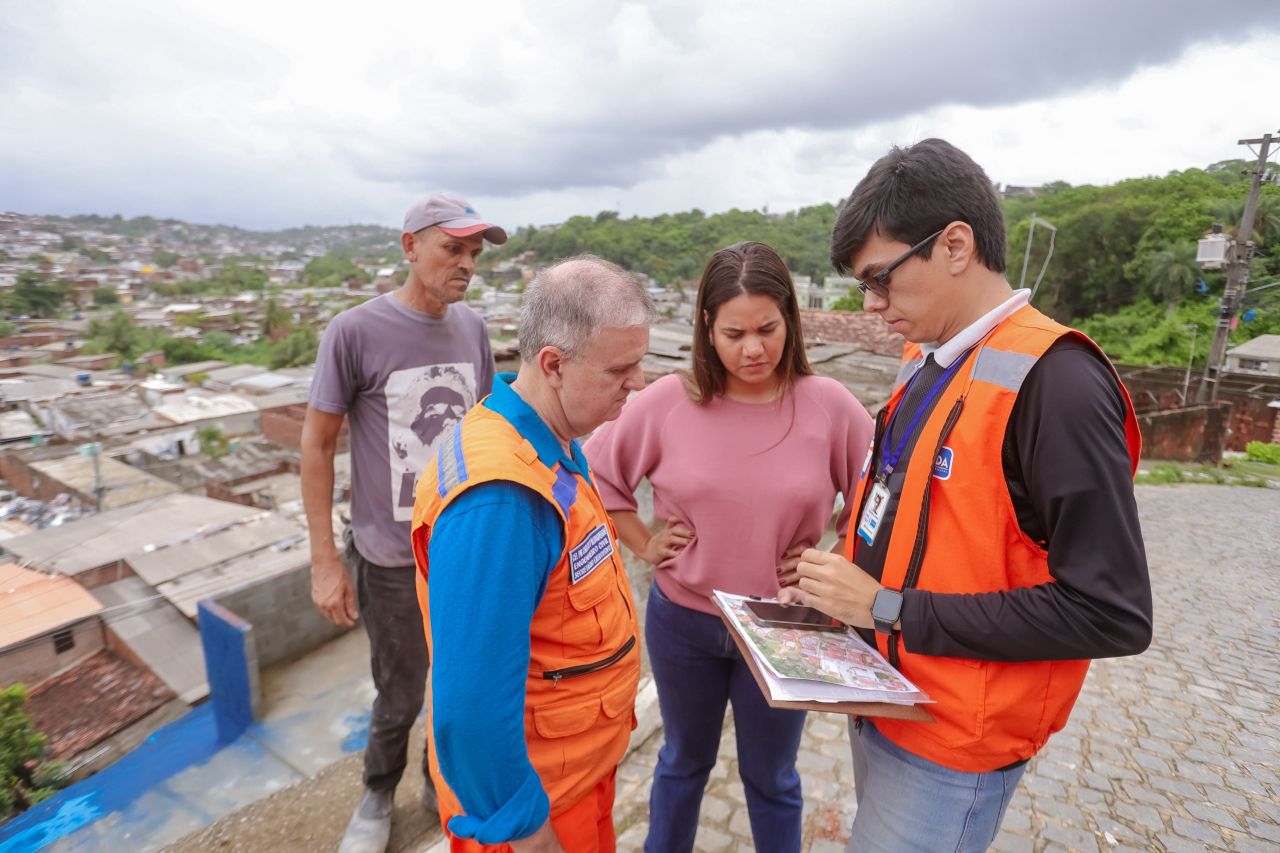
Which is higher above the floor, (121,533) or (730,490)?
(730,490)

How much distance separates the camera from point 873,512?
1.39 m

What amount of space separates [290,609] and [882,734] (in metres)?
5.63

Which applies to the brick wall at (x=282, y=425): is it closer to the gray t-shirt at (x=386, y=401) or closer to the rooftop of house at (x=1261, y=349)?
the gray t-shirt at (x=386, y=401)

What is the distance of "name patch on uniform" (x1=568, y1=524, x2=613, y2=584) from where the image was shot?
48.4 inches

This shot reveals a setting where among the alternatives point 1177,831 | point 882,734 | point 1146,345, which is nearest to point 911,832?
point 882,734

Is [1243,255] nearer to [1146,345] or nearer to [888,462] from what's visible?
[1146,345]

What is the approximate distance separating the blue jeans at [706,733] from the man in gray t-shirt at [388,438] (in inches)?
37.9

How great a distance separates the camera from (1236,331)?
2656 centimetres

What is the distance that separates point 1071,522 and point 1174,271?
3716cm

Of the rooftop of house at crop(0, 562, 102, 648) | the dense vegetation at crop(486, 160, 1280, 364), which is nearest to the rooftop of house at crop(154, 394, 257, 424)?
the dense vegetation at crop(486, 160, 1280, 364)

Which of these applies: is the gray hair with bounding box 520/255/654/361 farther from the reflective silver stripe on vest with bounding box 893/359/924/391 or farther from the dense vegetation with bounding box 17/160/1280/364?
the dense vegetation with bounding box 17/160/1280/364

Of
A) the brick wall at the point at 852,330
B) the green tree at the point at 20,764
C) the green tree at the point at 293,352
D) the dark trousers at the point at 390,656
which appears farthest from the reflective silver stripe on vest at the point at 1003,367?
the green tree at the point at 293,352

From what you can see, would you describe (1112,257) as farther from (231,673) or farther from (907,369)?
(231,673)

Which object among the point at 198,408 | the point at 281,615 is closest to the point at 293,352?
the point at 198,408
